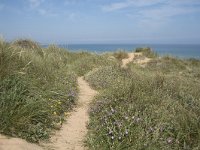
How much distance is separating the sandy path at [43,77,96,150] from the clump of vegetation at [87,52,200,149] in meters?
0.21

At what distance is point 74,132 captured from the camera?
736 centimetres

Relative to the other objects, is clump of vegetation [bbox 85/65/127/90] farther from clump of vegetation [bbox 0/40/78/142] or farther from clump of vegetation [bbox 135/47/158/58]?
clump of vegetation [bbox 135/47/158/58]

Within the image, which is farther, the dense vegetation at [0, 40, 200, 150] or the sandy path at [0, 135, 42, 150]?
the dense vegetation at [0, 40, 200, 150]

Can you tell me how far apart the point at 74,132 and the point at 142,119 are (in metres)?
1.44

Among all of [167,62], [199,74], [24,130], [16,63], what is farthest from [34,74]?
[167,62]

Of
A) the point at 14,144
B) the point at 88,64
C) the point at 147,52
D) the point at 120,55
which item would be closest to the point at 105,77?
the point at 88,64

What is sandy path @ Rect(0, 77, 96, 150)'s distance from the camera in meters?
5.70

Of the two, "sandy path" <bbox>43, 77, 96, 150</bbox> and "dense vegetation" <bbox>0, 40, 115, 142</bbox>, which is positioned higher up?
"dense vegetation" <bbox>0, 40, 115, 142</bbox>

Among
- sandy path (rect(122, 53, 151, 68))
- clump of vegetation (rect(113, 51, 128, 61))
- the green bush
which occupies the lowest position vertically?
sandy path (rect(122, 53, 151, 68))

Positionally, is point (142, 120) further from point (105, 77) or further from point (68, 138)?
point (105, 77)

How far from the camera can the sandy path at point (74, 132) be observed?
6.56m

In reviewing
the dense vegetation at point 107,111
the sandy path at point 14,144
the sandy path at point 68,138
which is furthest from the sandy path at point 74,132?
the sandy path at point 14,144

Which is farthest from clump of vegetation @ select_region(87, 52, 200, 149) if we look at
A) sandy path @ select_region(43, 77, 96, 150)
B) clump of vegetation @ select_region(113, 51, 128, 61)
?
clump of vegetation @ select_region(113, 51, 128, 61)

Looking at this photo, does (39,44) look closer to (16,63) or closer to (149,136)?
(16,63)
